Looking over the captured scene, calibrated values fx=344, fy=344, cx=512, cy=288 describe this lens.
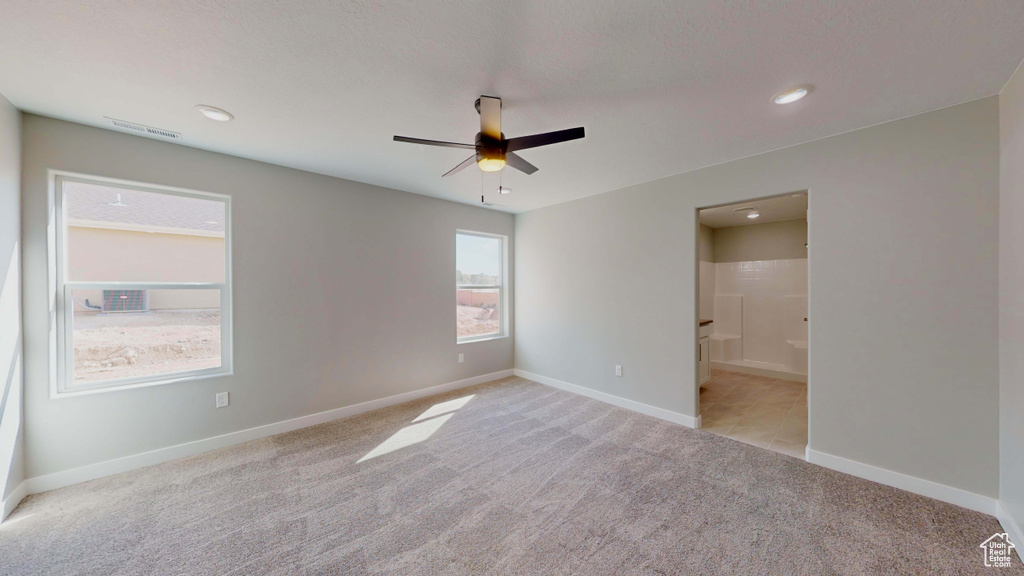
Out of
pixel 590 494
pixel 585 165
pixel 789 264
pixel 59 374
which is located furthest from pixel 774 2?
pixel 789 264

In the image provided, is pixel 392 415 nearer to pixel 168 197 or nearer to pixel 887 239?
pixel 168 197

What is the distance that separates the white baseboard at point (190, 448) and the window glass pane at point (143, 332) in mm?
622

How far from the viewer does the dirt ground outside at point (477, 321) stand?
4.87 meters

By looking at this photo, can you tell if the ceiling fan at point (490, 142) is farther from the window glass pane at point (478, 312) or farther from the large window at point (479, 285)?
the window glass pane at point (478, 312)

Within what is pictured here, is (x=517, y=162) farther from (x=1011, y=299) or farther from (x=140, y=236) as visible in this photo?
(x=140, y=236)

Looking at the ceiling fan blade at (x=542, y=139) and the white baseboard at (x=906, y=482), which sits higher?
the ceiling fan blade at (x=542, y=139)

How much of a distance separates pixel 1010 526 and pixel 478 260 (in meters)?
4.88

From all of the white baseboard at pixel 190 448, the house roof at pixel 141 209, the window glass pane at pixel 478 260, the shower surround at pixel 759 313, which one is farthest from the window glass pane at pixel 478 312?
the shower surround at pixel 759 313

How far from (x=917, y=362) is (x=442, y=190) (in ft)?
14.1

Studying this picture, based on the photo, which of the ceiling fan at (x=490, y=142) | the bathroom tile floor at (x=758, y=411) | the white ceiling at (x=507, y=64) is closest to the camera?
the white ceiling at (x=507, y=64)

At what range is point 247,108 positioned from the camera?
2.24 metres

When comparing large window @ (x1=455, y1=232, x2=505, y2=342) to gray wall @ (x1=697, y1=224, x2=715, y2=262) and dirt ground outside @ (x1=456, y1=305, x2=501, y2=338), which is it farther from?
gray wall @ (x1=697, y1=224, x2=715, y2=262)

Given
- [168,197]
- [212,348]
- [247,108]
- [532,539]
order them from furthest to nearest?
[212,348], [168,197], [247,108], [532,539]

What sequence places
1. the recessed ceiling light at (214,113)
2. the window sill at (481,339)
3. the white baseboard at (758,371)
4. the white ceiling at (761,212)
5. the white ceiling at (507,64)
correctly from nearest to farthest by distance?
the white ceiling at (507,64) → the recessed ceiling light at (214,113) → the white ceiling at (761,212) → the window sill at (481,339) → the white baseboard at (758,371)
